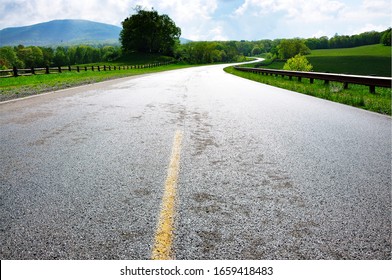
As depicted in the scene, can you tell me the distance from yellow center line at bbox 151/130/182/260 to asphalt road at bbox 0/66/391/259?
0.19ft

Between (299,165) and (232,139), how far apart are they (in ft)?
5.06

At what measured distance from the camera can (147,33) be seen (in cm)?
10444

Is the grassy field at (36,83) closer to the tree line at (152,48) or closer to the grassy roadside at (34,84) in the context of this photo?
the grassy roadside at (34,84)

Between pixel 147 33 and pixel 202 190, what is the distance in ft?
358

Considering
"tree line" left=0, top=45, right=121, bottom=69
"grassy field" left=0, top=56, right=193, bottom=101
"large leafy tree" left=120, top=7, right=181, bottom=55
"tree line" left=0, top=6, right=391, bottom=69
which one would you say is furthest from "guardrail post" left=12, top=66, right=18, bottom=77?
"tree line" left=0, top=45, right=121, bottom=69

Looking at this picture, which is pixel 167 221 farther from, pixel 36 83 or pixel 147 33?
pixel 147 33

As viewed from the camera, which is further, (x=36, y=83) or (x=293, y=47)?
(x=293, y=47)

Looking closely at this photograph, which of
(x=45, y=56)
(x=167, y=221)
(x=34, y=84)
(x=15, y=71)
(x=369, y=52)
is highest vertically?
(x=45, y=56)

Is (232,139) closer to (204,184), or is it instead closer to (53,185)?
(204,184)

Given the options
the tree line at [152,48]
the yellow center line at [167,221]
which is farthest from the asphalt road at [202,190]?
the tree line at [152,48]

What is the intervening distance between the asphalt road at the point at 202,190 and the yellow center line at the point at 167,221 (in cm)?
6

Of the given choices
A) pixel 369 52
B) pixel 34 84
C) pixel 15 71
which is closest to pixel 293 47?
pixel 369 52

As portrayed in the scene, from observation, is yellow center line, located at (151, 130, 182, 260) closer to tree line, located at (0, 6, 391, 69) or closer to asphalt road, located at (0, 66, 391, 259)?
asphalt road, located at (0, 66, 391, 259)

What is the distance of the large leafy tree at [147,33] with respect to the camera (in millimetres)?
104438
